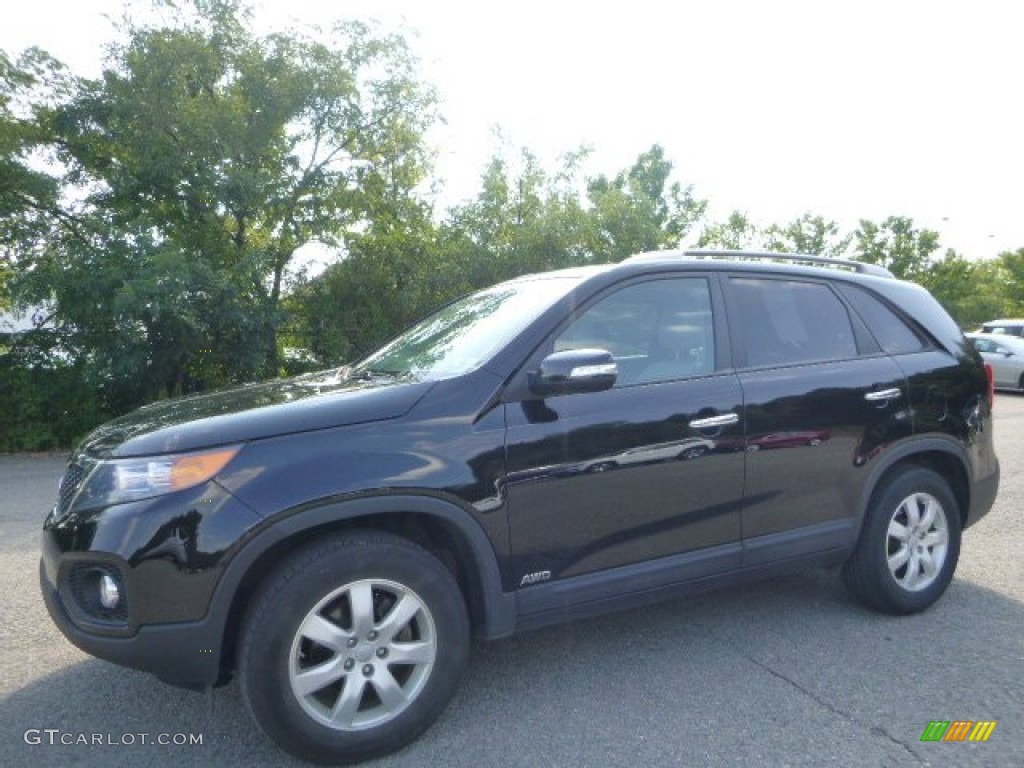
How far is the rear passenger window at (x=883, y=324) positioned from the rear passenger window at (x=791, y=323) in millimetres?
115

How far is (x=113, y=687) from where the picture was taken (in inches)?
132

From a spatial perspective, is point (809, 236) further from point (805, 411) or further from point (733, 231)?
point (805, 411)

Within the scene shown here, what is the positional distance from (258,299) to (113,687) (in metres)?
8.20

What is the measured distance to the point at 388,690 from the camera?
279 centimetres

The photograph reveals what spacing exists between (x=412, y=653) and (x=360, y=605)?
0.90 feet

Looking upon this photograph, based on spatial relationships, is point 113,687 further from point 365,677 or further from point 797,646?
point 797,646

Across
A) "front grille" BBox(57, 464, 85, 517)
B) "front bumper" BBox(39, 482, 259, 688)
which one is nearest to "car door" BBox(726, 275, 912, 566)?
"front bumper" BBox(39, 482, 259, 688)

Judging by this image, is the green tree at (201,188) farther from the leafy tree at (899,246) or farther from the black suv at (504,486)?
the leafy tree at (899,246)

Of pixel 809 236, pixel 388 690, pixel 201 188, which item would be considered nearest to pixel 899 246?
pixel 809 236

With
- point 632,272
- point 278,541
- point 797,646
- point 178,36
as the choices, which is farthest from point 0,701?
point 178,36

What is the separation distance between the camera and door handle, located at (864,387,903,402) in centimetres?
391

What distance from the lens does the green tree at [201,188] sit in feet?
32.7

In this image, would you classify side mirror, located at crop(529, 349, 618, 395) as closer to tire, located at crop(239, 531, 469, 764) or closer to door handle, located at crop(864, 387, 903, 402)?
tire, located at crop(239, 531, 469, 764)

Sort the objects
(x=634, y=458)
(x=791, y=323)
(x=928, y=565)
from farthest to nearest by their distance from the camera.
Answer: (x=928, y=565) → (x=791, y=323) → (x=634, y=458)
